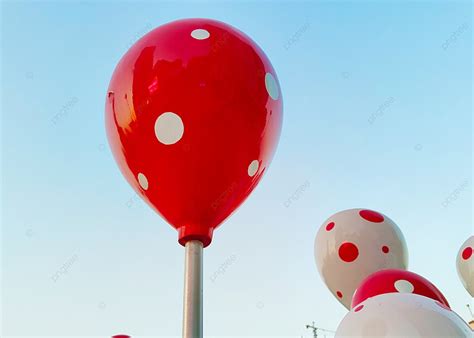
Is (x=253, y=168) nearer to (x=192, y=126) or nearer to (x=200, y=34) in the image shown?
(x=192, y=126)

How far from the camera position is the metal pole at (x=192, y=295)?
2109 millimetres

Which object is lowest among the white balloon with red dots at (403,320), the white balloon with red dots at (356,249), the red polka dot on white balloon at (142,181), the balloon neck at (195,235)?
the white balloon with red dots at (403,320)

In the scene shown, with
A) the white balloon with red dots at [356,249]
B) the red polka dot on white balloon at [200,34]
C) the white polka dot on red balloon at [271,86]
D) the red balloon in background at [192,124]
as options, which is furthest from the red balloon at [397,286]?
the red polka dot on white balloon at [200,34]

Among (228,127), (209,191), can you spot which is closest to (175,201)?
(209,191)

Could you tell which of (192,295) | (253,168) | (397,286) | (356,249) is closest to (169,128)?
(253,168)

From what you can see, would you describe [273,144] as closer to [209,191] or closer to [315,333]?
[209,191]

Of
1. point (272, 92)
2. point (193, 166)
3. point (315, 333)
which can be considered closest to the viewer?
point (193, 166)

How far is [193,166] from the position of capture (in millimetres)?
2416

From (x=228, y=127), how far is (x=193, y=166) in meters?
0.23

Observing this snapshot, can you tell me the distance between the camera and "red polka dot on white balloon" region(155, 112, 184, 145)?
2.39m

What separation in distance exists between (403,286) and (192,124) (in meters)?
1.31

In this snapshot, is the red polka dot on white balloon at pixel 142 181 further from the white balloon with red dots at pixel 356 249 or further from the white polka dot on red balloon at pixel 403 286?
the white balloon with red dots at pixel 356 249

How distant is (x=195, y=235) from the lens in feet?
7.90

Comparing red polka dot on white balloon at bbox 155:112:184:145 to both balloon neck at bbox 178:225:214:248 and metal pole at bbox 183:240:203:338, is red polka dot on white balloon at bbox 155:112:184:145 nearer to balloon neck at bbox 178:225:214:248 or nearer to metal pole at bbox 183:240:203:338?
balloon neck at bbox 178:225:214:248
